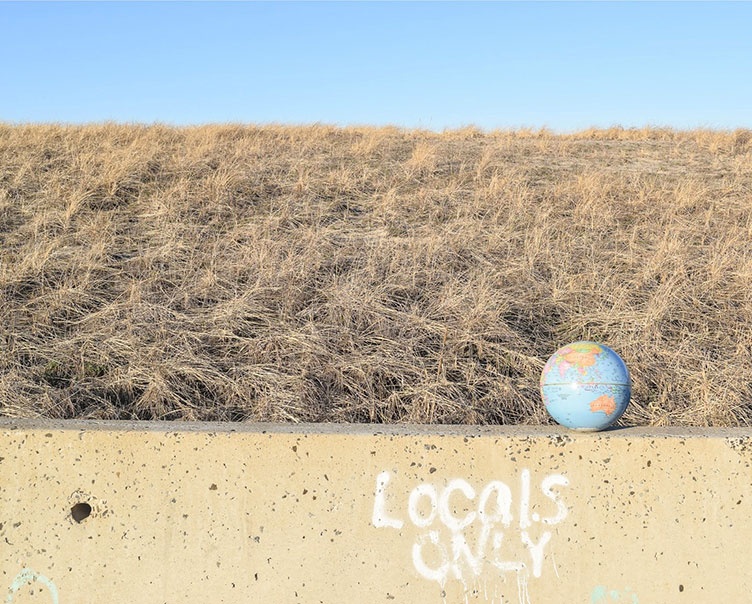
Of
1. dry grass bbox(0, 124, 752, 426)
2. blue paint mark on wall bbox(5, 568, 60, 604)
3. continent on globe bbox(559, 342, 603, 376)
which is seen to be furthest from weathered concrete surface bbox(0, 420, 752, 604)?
dry grass bbox(0, 124, 752, 426)

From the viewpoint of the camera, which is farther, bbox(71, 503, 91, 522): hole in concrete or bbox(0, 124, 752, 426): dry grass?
bbox(0, 124, 752, 426): dry grass

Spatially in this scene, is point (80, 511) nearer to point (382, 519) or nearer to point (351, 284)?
point (382, 519)

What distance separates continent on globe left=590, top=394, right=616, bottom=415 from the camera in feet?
9.51

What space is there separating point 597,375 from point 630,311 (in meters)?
2.56

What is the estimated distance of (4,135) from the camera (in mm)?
9742

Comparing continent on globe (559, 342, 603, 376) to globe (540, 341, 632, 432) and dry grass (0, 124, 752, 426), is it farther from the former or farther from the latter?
dry grass (0, 124, 752, 426)

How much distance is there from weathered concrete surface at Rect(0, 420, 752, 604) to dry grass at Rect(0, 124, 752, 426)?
1373 millimetres

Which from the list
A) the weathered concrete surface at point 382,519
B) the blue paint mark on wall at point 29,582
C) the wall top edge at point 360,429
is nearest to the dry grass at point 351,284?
the wall top edge at point 360,429

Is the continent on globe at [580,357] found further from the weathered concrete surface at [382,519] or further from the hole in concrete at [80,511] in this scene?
the hole in concrete at [80,511]

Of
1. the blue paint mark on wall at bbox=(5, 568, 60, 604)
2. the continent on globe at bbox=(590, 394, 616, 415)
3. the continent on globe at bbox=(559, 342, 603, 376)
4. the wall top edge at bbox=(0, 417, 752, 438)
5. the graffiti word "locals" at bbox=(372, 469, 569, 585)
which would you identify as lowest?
the blue paint mark on wall at bbox=(5, 568, 60, 604)

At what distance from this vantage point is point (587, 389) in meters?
2.91

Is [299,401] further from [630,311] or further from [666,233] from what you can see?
[666,233]

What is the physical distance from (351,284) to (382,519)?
2.93m

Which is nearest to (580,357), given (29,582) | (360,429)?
(360,429)
